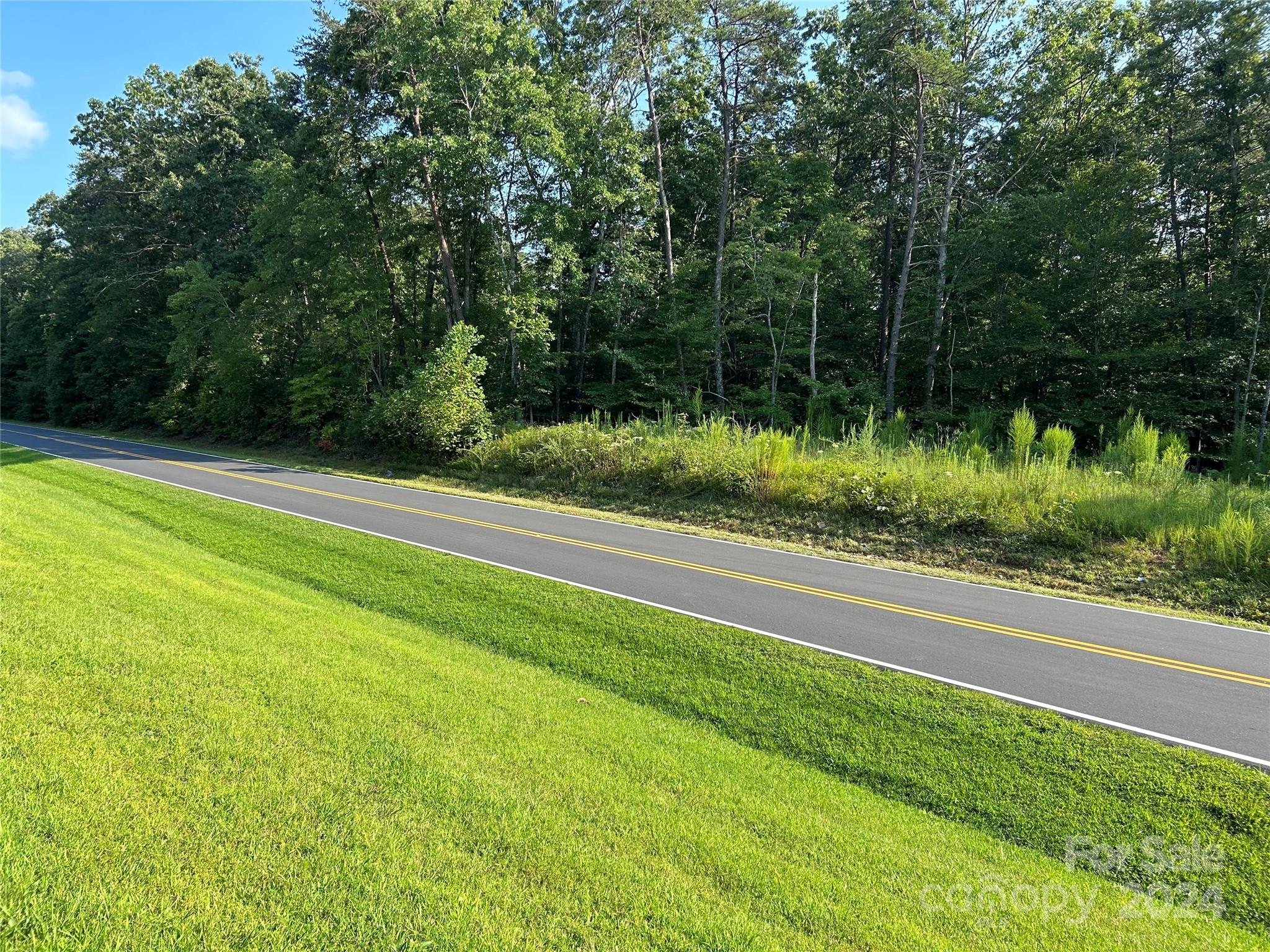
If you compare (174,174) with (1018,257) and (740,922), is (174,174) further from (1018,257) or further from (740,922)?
(740,922)

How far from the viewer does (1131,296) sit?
19031 mm

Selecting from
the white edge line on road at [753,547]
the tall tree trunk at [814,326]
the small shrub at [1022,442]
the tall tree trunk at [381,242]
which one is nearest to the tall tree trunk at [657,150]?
the tall tree trunk at [814,326]

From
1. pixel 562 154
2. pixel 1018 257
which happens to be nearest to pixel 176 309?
pixel 562 154

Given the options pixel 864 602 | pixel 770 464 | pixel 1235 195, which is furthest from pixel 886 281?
pixel 864 602

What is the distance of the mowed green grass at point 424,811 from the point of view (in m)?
2.77

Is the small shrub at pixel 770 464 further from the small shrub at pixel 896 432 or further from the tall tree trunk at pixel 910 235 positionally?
the tall tree trunk at pixel 910 235

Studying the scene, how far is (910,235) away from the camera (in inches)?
896

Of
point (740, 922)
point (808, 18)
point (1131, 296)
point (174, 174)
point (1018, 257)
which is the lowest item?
point (740, 922)

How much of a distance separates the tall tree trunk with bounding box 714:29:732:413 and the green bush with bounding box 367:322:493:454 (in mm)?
8915

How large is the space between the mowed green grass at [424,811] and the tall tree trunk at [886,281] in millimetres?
21928

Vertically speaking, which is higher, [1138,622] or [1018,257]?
[1018,257]

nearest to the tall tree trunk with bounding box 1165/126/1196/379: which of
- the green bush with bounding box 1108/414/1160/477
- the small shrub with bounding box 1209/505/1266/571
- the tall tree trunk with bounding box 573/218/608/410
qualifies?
the green bush with bounding box 1108/414/1160/477

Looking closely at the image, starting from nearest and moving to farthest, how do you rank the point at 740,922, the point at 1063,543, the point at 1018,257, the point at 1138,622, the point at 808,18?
the point at 740,922, the point at 1138,622, the point at 1063,543, the point at 1018,257, the point at 808,18

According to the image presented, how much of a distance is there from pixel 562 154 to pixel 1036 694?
75.9ft
